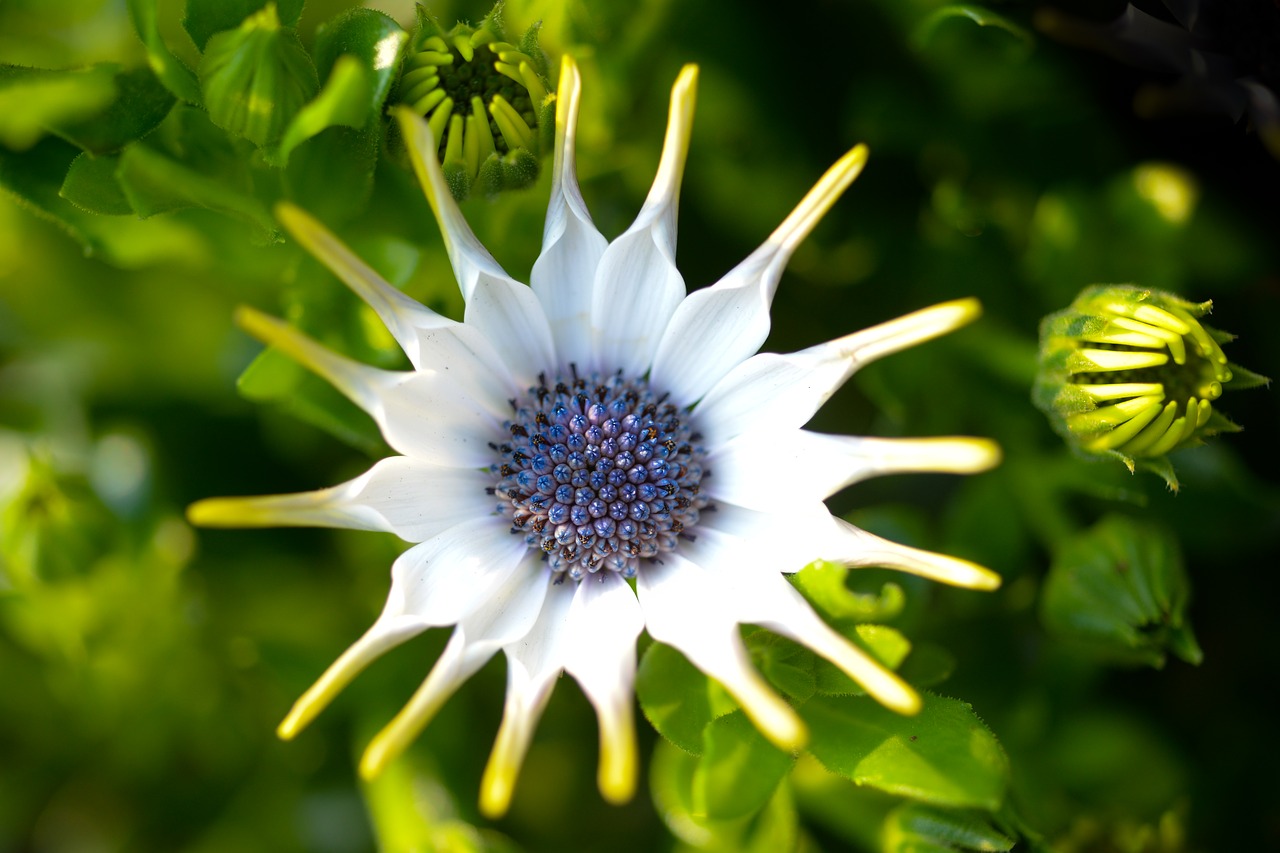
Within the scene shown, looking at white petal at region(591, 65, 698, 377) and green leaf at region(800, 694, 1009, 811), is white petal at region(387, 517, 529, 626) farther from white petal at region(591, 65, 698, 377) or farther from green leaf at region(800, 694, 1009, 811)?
green leaf at region(800, 694, 1009, 811)

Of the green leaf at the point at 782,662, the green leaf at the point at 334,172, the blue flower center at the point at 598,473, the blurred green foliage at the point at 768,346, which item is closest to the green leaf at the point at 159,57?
the blurred green foliage at the point at 768,346

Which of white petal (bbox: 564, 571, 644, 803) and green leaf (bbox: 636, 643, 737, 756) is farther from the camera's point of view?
green leaf (bbox: 636, 643, 737, 756)

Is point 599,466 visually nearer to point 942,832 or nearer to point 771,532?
point 771,532

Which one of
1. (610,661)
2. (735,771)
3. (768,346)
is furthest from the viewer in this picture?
(768,346)

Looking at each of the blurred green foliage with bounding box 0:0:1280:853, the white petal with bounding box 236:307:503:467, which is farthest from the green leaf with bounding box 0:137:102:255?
the white petal with bounding box 236:307:503:467

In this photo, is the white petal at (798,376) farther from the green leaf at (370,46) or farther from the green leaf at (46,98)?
the green leaf at (46,98)

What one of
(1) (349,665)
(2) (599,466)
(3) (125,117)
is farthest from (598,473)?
(3) (125,117)
